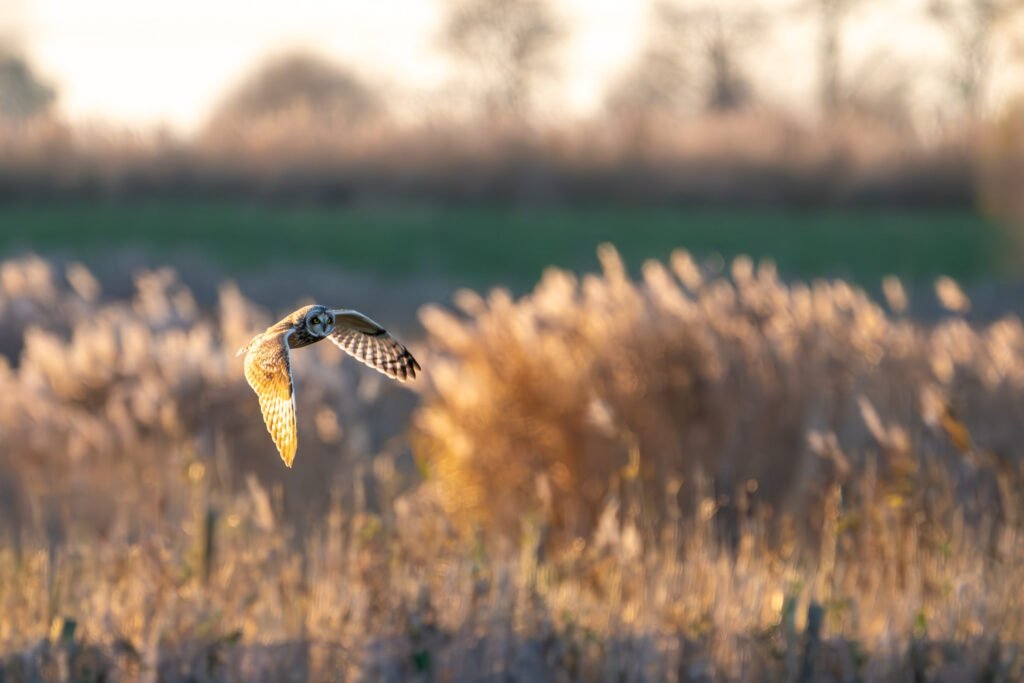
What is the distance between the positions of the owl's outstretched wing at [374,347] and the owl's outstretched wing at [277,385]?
144mm

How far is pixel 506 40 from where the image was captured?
41062mm

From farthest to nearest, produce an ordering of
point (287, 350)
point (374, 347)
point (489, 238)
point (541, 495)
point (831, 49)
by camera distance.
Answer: point (831, 49)
point (489, 238)
point (541, 495)
point (374, 347)
point (287, 350)

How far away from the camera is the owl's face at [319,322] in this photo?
8.07ft

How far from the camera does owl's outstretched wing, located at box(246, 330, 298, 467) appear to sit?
239 centimetres

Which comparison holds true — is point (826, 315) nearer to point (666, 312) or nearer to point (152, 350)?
point (666, 312)

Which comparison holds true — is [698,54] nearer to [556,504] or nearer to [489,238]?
[489,238]

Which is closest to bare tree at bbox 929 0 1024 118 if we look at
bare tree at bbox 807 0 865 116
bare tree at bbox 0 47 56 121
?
bare tree at bbox 807 0 865 116

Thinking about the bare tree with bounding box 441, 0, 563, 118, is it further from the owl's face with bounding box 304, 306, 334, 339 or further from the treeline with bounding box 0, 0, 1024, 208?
the owl's face with bounding box 304, 306, 334, 339

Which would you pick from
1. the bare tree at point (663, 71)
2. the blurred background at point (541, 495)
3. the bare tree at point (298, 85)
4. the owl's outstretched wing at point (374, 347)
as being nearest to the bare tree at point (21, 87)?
the bare tree at point (298, 85)

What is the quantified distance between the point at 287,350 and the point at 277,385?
6cm

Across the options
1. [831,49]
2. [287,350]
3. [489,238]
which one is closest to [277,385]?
[287,350]

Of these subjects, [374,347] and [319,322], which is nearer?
[319,322]

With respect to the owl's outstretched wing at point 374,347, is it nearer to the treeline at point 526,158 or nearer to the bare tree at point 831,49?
the treeline at point 526,158

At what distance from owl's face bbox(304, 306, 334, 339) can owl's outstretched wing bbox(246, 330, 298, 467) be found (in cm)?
3
